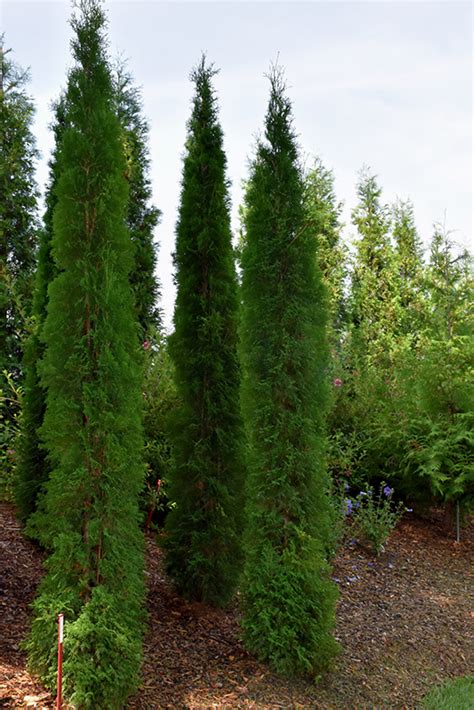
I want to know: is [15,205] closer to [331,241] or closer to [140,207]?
[140,207]

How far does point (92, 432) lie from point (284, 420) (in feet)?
4.63

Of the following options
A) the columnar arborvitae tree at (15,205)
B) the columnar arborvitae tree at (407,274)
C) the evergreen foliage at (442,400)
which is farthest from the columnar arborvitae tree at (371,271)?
the columnar arborvitae tree at (15,205)

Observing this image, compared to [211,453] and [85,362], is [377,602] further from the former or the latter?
[85,362]

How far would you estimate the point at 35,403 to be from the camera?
6.21 metres

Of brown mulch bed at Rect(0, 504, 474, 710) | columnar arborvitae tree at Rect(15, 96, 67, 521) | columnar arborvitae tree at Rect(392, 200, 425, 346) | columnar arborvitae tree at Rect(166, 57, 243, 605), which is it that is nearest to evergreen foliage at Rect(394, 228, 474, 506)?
brown mulch bed at Rect(0, 504, 474, 710)

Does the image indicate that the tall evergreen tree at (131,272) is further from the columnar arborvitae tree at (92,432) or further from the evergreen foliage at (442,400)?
the evergreen foliage at (442,400)

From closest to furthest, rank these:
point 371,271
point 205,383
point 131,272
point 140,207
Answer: point 205,383 → point 131,272 → point 140,207 → point 371,271

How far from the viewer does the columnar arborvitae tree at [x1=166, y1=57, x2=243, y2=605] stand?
16.6 feet

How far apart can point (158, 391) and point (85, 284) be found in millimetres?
3660

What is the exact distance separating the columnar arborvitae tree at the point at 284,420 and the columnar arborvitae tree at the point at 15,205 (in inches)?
261

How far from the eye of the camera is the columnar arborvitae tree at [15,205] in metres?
10.5

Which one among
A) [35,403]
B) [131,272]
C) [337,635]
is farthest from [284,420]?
[131,272]

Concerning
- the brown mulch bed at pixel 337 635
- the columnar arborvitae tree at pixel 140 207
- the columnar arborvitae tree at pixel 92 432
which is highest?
the columnar arborvitae tree at pixel 140 207

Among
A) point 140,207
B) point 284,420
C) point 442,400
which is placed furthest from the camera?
point 140,207
